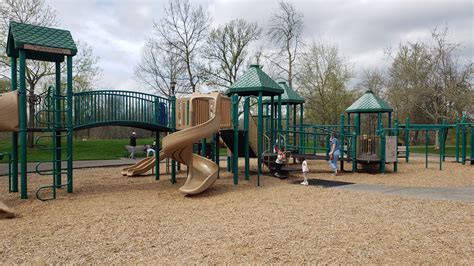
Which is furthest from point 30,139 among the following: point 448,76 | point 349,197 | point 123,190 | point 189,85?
point 448,76

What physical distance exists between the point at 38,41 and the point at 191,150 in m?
4.56

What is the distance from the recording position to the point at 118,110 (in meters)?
10.2

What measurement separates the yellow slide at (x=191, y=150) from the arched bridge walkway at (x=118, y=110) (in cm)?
130

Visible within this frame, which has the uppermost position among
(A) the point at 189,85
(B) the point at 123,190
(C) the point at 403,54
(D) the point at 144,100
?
(C) the point at 403,54

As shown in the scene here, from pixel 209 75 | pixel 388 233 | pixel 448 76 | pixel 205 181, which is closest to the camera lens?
pixel 388 233

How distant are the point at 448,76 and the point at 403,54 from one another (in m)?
7.13

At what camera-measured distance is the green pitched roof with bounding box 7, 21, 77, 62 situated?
8.84m

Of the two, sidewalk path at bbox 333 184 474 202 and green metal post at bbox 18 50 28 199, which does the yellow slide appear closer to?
green metal post at bbox 18 50 28 199

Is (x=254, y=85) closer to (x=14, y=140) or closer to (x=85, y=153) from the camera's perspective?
(x=14, y=140)

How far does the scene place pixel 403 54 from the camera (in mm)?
36812

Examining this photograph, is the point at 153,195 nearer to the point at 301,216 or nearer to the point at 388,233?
the point at 301,216

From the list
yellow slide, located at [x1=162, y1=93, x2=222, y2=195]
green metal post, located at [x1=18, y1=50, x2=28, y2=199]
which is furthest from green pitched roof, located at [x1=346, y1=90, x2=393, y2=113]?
green metal post, located at [x1=18, y1=50, x2=28, y2=199]

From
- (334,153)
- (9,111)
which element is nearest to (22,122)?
(9,111)

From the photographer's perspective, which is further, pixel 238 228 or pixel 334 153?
pixel 334 153
